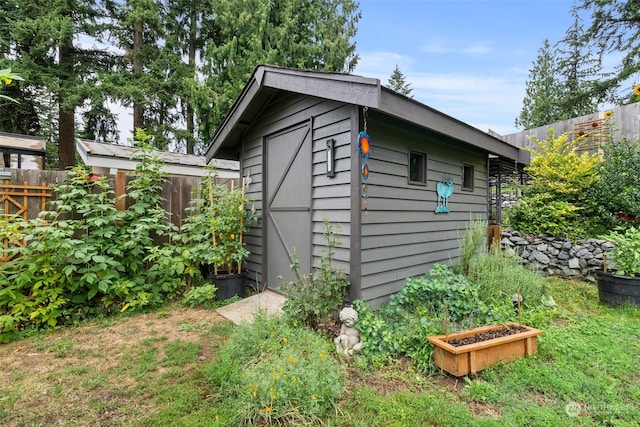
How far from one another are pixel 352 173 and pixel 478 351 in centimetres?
187

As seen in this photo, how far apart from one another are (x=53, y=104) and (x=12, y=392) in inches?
444

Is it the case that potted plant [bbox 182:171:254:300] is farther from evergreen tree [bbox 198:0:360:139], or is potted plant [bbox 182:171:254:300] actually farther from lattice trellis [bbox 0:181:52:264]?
evergreen tree [bbox 198:0:360:139]

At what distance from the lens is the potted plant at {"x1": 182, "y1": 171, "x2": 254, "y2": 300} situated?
4320 mm

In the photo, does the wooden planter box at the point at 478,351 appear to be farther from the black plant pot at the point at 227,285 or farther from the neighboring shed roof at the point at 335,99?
the black plant pot at the point at 227,285

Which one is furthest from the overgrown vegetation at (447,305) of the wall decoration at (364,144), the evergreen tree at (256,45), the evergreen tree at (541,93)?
the evergreen tree at (541,93)

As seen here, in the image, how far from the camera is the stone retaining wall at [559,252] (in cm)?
514

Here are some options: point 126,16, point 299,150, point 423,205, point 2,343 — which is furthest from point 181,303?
point 126,16

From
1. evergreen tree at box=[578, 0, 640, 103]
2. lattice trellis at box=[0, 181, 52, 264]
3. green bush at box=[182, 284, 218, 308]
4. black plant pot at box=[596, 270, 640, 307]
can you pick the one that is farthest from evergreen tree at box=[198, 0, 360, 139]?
evergreen tree at box=[578, 0, 640, 103]

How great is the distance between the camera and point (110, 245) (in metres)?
3.82

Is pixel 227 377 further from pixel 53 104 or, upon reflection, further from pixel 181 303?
pixel 53 104

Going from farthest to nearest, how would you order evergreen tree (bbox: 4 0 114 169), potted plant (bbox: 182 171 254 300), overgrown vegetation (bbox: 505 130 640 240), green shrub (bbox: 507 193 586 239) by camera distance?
evergreen tree (bbox: 4 0 114 169)
green shrub (bbox: 507 193 586 239)
overgrown vegetation (bbox: 505 130 640 240)
potted plant (bbox: 182 171 254 300)

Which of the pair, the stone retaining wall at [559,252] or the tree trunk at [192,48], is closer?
the stone retaining wall at [559,252]

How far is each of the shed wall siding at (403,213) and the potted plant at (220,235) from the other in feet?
6.53

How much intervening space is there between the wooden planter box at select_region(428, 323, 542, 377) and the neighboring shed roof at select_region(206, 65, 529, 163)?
80.6 inches
